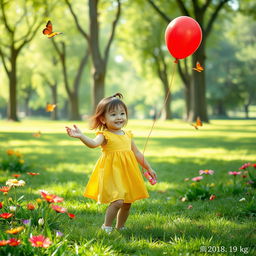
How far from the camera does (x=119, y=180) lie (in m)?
3.45

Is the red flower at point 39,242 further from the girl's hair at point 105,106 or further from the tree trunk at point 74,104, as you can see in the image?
the tree trunk at point 74,104

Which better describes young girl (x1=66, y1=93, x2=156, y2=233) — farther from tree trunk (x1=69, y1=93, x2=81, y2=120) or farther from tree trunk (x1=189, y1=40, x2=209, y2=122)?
tree trunk (x1=69, y1=93, x2=81, y2=120)

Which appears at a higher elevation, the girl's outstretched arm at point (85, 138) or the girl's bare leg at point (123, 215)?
the girl's outstretched arm at point (85, 138)

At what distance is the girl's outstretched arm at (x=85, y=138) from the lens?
3.14 m

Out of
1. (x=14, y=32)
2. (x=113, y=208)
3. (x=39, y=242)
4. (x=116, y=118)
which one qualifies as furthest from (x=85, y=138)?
(x=14, y=32)

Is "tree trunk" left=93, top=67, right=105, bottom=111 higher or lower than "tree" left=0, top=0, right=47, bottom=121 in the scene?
lower

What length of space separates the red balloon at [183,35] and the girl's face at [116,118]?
40.1 inches

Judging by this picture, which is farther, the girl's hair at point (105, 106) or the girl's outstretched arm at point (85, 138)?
the girl's hair at point (105, 106)

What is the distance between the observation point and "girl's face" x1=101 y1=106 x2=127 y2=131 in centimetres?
357

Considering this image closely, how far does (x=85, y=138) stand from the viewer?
3289 millimetres

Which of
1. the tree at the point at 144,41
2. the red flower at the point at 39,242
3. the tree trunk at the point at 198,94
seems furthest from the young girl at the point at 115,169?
the tree at the point at 144,41

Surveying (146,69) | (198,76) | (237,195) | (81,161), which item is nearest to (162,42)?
(146,69)

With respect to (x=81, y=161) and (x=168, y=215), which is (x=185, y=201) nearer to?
(x=168, y=215)

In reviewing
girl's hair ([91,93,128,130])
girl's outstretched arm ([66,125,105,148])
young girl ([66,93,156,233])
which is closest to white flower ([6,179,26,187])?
girl's outstretched arm ([66,125,105,148])
